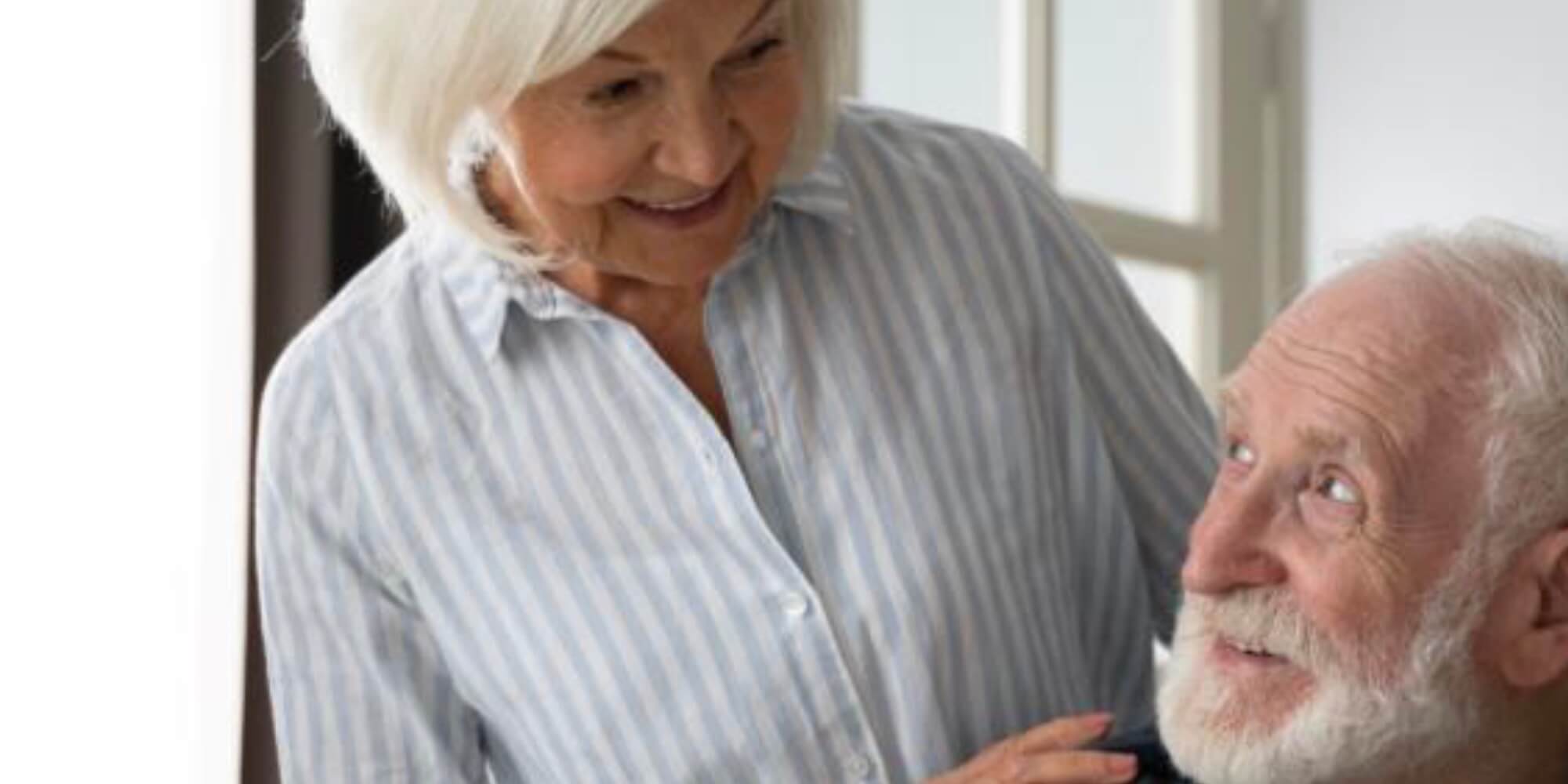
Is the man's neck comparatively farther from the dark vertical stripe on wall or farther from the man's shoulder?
the dark vertical stripe on wall

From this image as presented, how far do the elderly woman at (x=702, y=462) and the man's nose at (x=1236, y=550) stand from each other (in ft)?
0.53

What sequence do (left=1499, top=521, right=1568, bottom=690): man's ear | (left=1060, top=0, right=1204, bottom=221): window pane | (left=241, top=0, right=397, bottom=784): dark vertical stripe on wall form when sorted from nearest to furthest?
(left=1499, top=521, right=1568, bottom=690): man's ear, (left=241, top=0, right=397, bottom=784): dark vertical stripe on wall, (left=1060, top=0, right=1204, bottom=221): window pane

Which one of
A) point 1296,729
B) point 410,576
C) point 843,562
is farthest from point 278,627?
point 1296,729

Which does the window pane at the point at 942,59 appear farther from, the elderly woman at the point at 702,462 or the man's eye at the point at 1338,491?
the man's eye at the point at 1338,491

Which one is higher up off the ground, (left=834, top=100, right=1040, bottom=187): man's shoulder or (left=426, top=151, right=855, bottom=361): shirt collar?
(left=834, top=100, right=1040, bottom=187): man's shoulder

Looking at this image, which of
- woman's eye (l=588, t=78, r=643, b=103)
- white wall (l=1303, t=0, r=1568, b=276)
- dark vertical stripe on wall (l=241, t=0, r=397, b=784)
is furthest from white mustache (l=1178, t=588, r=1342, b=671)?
white wall (l=1303, t=0, r=1568, b=276)

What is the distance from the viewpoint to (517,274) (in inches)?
78.1

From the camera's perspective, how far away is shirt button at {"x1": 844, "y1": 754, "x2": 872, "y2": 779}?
76.0 inches

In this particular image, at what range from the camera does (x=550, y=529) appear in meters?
1.98

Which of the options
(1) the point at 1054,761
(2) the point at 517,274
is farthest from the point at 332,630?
(1) the point at 1054,761

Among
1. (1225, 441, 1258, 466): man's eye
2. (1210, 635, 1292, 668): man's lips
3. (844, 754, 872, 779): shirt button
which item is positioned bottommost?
(844, 754, 872, 779): shirt button

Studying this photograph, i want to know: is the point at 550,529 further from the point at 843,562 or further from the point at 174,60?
the point at 174,60

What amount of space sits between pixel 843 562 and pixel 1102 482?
0.23 metres

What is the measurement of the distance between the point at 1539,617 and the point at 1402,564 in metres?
0.11
